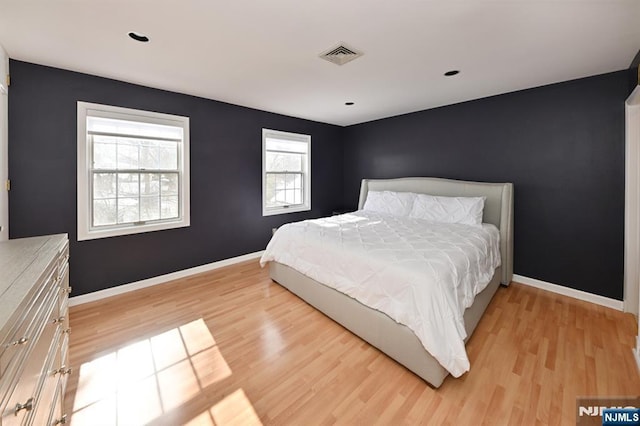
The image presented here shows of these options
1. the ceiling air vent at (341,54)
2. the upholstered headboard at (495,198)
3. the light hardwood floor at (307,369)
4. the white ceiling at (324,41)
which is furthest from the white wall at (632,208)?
the ceiling air vent at (341,54)

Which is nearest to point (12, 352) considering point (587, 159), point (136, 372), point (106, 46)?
point (136, 372)

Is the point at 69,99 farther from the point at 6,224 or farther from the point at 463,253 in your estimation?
the point at 463,253

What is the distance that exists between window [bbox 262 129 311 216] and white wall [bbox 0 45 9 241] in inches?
109

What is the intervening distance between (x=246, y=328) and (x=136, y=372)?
32.8 inches

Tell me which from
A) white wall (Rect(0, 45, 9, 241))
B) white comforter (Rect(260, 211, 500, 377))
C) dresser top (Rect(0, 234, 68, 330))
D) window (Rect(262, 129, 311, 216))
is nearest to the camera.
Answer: dresser top (Rect(0, 234, 68, 330))

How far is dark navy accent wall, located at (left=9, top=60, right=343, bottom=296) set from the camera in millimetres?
2545

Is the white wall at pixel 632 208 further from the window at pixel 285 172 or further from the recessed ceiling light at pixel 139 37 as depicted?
the recessed ceiling light at pixel 139 37

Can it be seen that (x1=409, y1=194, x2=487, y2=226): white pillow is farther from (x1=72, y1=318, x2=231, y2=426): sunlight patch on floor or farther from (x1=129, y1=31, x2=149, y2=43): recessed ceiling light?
(x1=129, y1=31, x2=149, y2=43): recessed ceiling light

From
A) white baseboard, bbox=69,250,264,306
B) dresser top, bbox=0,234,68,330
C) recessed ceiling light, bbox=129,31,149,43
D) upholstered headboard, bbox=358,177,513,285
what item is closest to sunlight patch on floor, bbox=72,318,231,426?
dresser top, bbox=0,234,68,330

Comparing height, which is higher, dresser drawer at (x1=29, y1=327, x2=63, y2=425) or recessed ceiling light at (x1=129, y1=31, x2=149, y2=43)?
recessed ceiling light at (x1=129, y1=31, x2=149, y2=43)

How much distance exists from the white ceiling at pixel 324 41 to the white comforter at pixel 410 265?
5.64 ft

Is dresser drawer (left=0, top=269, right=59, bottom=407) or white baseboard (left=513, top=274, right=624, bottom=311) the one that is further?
white baseboard (left=513, top=274, right=624, bottom=311)

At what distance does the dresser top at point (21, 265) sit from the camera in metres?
0.83

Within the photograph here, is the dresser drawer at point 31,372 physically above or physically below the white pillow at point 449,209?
below
